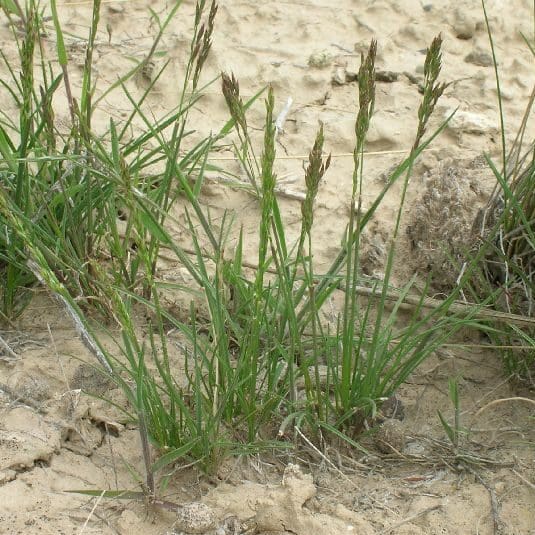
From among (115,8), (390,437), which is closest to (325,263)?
(390,437)

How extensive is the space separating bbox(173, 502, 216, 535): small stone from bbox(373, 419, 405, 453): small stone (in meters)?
0.48

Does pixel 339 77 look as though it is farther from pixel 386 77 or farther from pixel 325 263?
pixel 325 263

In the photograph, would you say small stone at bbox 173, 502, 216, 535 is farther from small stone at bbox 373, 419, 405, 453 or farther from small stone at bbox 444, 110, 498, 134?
small stone at bbox 444, 110, 498, 134

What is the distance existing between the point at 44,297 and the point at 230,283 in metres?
0.53

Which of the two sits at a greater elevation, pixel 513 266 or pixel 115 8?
pixel 115 8

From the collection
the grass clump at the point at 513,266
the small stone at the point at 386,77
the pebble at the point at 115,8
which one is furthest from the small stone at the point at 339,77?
the grass clump at the point at 513,266

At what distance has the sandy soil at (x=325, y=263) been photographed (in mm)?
1699

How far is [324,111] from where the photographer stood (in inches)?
122

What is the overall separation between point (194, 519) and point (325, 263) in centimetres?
111

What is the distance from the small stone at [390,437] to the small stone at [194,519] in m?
0.48

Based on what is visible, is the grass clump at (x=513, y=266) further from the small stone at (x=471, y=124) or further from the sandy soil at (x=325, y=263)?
the small stone at (x=471, y=124)

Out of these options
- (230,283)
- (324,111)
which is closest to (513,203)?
(230,283)

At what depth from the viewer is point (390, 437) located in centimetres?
190

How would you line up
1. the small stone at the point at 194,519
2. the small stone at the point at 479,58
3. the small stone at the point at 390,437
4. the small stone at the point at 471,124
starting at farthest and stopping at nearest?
1. the small stone at the point at 479,58
2. the small stone at the point at 471,124
3. the small stone at the point at 390,437
4. the small stone at the point at 194,519
